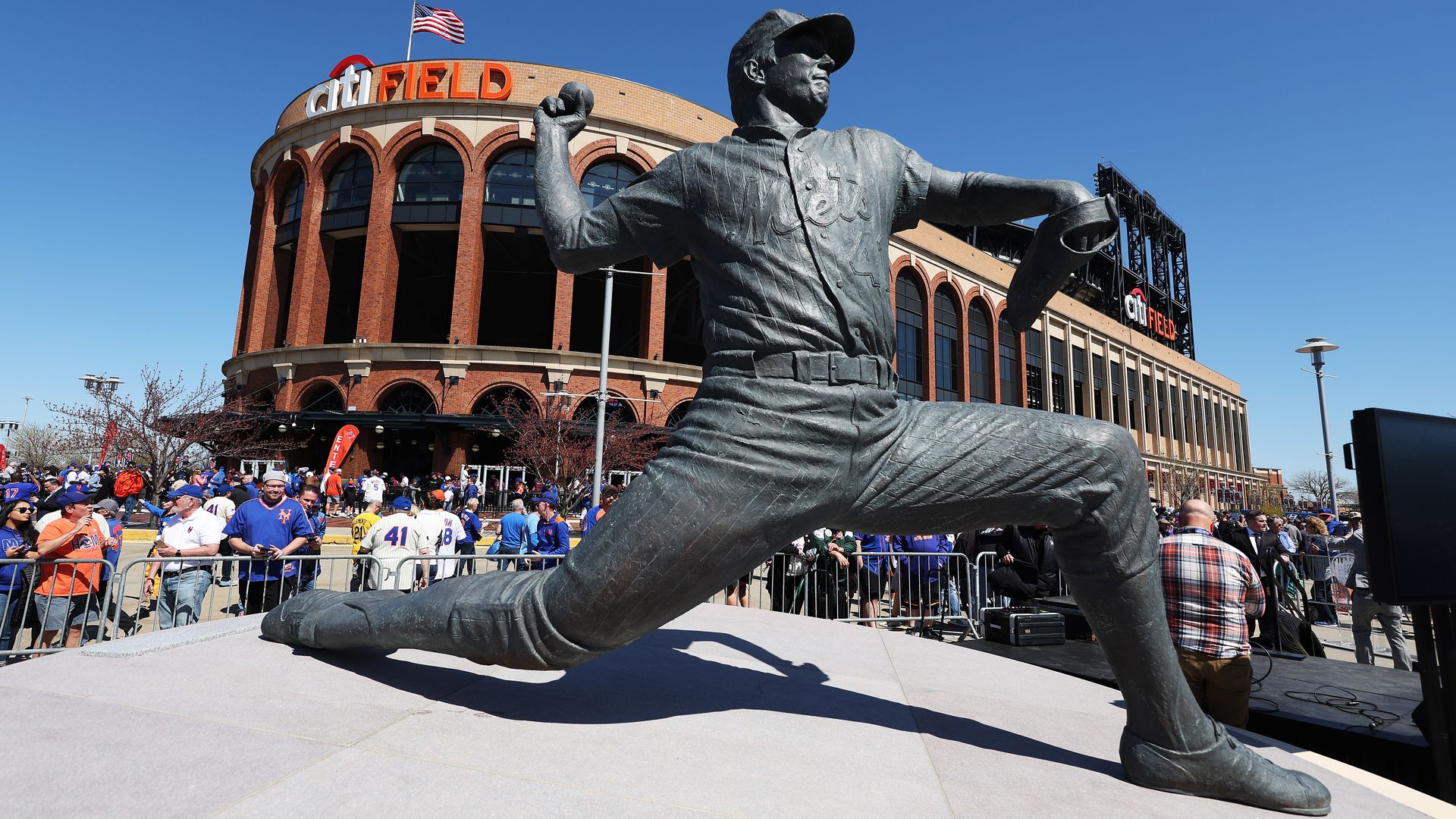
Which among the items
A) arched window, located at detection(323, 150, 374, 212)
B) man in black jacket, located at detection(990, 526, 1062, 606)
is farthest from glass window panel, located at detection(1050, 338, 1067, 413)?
man in black jacket, located at detection(990, 526, 1062, 606)

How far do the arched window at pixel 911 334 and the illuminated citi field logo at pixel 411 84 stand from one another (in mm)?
20361

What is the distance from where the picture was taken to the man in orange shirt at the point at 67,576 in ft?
20.5

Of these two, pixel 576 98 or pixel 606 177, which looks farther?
pixel 606 177

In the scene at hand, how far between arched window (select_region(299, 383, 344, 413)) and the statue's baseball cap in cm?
2957

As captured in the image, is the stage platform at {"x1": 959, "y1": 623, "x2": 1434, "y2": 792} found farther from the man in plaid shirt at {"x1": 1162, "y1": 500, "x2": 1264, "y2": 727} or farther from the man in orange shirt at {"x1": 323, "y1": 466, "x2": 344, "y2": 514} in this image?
the man in orange shirt at {"x1": 323, "y1": 466, "x2": 344, "y2": 514}

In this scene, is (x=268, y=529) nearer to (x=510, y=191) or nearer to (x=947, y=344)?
(x=510, y=191)

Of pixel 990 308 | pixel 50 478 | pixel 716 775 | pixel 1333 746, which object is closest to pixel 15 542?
pixel 716 775

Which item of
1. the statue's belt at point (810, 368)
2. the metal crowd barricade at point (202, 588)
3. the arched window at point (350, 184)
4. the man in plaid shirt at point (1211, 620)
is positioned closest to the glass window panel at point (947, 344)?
the arched window at point (350, 184)

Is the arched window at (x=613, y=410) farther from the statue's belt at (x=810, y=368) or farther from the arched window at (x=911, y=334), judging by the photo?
the statue's belt at (x=810, y=368)

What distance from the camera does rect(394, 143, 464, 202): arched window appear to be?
95.7ft

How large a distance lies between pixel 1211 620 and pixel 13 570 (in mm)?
8690

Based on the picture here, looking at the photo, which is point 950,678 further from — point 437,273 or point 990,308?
point 990,308

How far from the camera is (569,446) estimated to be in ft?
78.3

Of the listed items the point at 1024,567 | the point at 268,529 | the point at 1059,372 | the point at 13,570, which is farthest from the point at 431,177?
the point at 1059,372
